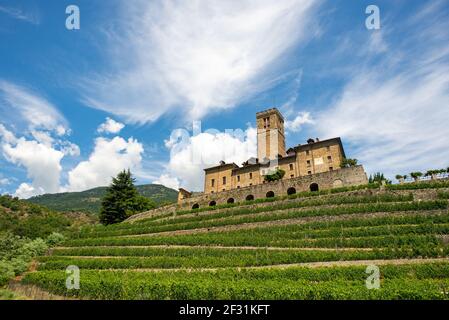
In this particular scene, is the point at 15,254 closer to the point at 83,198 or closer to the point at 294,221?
the point at 294,221

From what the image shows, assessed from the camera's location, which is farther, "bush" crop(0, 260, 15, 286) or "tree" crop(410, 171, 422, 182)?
"tree" crop(410, 171, 422, 182)

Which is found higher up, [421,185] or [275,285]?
[421,185]

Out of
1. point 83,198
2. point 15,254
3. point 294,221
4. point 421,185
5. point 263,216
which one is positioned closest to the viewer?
point 421,185

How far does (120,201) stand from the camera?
56344 mm

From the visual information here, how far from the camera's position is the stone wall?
4078 centimetres

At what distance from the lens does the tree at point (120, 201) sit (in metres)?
55.1

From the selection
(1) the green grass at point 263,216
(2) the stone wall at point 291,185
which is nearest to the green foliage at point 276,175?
(2) the stone wall at point 291,185

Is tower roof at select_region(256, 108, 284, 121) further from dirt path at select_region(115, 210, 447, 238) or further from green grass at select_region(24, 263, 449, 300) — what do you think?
green grass at select_region(24, 263, 449, 300)

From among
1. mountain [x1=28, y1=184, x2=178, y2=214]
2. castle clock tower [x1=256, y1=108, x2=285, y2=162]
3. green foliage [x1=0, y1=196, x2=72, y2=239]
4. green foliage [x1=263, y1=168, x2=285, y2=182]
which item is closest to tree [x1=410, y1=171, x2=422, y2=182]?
green foliage [x1=263, y1=168, x2=285, y2=182]

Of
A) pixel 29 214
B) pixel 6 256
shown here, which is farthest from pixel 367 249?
pixel 29 214

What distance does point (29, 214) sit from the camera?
69.3m

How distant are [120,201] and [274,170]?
2974 cm

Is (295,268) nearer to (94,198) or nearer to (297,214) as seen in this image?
(297,214)

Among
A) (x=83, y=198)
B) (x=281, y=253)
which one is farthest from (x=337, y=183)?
(x=83, y=198)
